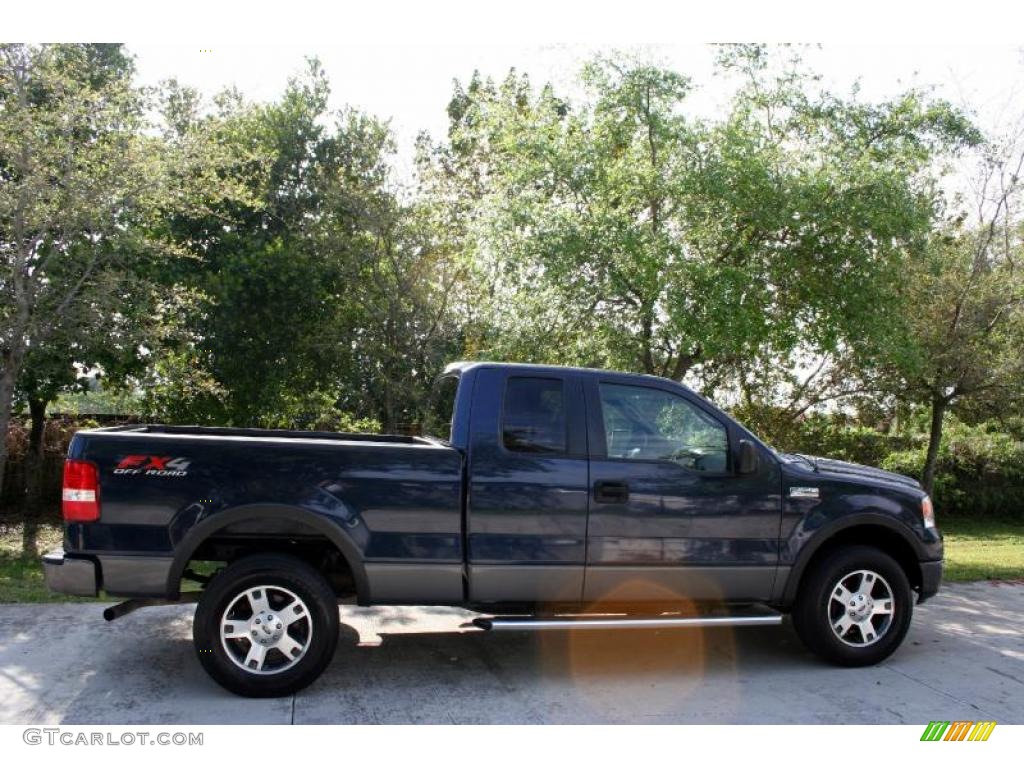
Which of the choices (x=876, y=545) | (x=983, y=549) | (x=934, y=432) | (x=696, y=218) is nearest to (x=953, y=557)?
(x=983, y=549)

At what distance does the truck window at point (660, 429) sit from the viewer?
229 inches

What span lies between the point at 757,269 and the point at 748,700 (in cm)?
525

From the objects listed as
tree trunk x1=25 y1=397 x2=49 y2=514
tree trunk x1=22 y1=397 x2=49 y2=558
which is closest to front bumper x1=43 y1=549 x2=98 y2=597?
tree trunk x1=22 y1=397 x2=49 y2=558

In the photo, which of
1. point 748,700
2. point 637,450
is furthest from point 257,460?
point 748,700

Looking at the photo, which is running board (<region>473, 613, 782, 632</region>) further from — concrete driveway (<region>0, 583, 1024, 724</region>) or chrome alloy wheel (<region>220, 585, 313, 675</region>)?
chrome alloy wheel (<region>220, 585, 313, 675</region>)

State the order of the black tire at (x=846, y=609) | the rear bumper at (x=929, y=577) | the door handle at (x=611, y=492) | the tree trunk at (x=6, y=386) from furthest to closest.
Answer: the tree trunk at (x=6, y=386)
the rear bumper at (x=929, y=577)
the black tire at (x=846, y=609)
the door handle at (x=611, y=492)

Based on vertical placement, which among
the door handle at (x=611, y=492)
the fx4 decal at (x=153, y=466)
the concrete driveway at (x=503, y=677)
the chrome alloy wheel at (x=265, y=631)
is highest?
the fx4 decal at (x=153, y=466)

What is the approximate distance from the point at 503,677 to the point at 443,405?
203 cm

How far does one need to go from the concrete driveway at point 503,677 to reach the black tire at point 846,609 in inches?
5.1

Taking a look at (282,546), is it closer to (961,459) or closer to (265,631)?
(265,631)

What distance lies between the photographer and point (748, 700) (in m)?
5.36

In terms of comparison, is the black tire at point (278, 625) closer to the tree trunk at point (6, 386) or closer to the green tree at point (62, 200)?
the green tree at point (62, 200)

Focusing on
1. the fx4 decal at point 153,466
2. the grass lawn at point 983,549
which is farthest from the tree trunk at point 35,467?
the grass lawn at point 983,549

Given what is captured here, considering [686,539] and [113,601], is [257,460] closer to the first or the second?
[686,539]
